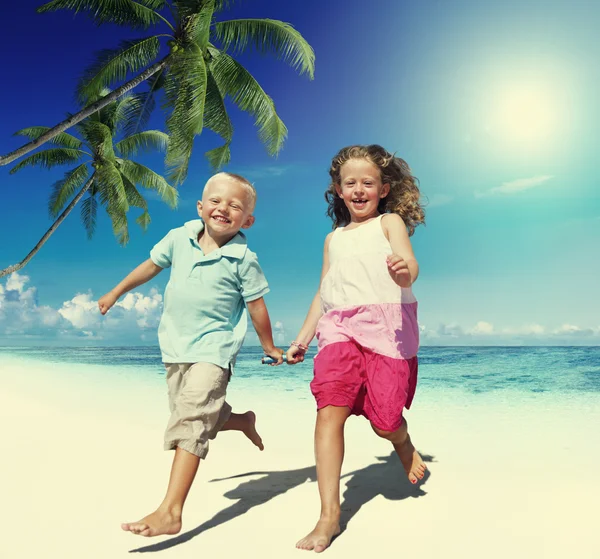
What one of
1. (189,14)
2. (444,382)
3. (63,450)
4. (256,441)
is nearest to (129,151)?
(189,14)

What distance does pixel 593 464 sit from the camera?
4.59 meters

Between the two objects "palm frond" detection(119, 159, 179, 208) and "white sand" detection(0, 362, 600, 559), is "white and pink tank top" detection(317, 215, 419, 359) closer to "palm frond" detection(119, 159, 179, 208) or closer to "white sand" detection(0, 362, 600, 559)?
"white sand" detection(0, 362, 600, 559)

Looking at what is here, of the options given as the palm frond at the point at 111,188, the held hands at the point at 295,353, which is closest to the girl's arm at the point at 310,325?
the held hands at the point at 295,353

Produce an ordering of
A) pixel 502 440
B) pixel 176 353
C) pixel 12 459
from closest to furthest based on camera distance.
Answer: pixel 176 353
pixel 12 459
pixel 502 440

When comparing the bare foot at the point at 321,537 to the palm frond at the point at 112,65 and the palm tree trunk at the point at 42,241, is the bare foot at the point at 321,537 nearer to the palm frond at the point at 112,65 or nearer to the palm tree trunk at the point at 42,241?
the palm frond at the point at 112,65

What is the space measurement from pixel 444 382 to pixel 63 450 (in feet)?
42.1

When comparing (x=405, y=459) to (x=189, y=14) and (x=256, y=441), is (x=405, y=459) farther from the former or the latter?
(x=189, y=14)

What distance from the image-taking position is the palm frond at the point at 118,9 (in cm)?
1150

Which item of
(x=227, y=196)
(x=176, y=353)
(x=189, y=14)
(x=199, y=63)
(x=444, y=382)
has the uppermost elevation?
(x=189, y=14)

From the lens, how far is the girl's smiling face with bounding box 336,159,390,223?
346 cm

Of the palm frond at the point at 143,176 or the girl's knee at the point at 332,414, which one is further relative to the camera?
the palm frond at the point at 143,176

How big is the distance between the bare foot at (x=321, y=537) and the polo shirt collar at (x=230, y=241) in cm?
147

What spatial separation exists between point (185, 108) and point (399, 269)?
9527 millimetres

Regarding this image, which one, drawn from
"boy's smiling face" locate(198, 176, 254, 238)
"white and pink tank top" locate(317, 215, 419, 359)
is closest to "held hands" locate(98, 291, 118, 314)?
"boy's smiling face" locate(198, 176, 254, 238)
